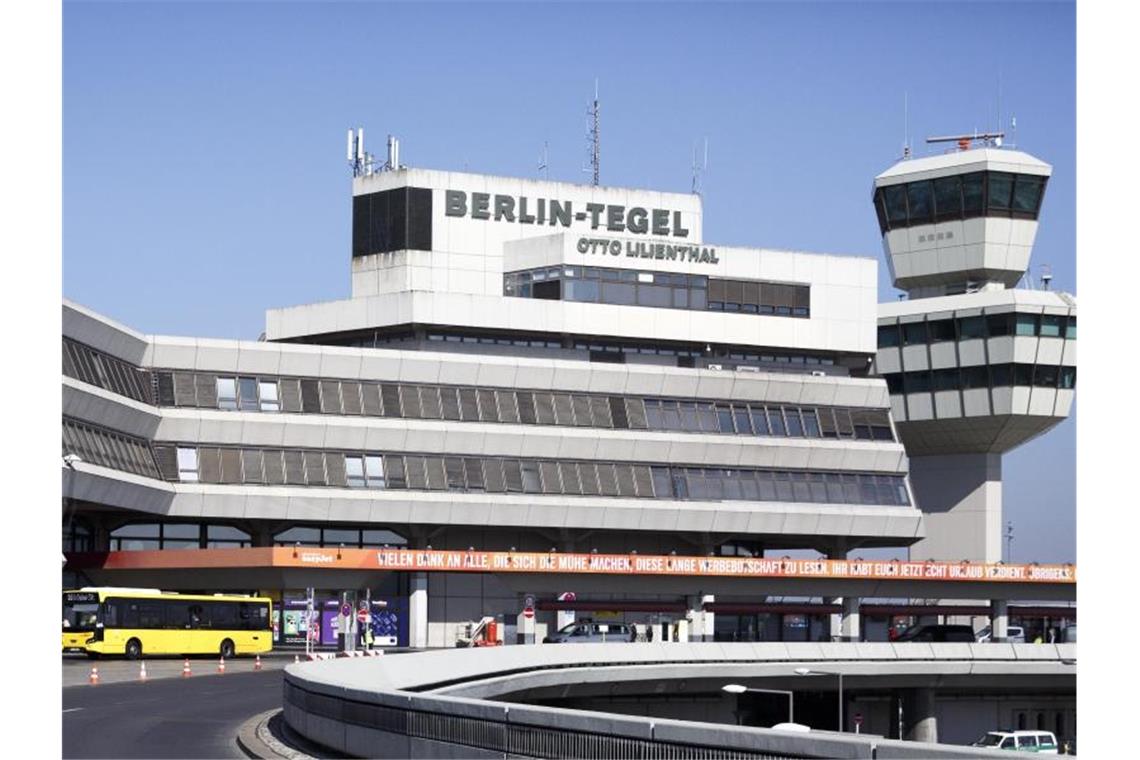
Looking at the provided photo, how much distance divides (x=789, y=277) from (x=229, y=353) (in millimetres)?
34064

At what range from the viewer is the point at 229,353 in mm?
92000

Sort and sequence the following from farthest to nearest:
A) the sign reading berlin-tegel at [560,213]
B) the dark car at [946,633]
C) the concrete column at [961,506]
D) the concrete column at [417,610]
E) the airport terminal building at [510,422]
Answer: the concrete column at [961,506], the dark car at [946,633], the sign reading berlin-tegel at [560,213], the concrete column at [417,610], the airport terminal building at [510,422]

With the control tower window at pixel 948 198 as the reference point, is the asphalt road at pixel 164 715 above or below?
below

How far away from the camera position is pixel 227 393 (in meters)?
92.1

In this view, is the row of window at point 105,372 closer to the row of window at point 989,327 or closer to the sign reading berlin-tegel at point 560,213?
the sign reading berlin-tegel at point 560,213

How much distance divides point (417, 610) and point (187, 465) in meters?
13.9

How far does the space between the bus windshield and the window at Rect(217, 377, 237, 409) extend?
1669cm

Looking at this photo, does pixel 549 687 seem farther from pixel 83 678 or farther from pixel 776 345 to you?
pixel 776 345

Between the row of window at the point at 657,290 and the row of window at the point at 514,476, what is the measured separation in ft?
31.5

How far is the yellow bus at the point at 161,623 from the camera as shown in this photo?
7769cm

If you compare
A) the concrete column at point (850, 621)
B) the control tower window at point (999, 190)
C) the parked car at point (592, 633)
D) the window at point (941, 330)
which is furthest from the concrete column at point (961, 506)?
the parked car at point (592, 633)

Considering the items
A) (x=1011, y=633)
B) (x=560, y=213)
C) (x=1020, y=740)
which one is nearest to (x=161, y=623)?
(x=560, y=213)
